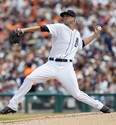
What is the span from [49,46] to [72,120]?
348 inches

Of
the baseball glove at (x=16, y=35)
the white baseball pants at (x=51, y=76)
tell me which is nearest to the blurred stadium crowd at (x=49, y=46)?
the white baseball pants at (x=51, y=76)

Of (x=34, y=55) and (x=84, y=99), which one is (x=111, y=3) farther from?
(x=84, y=99)

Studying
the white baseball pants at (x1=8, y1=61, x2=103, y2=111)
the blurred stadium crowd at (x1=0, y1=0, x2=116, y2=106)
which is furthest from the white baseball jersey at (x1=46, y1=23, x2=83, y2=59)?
the blurred stadium crowd at (x1=0, y1=0, x2=116, y2=106)

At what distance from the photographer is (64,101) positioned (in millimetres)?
14375

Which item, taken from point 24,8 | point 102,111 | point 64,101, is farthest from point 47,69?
point 24,8

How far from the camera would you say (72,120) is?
27.4ft

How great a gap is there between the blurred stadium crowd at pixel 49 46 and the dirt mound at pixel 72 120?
6.37 meters

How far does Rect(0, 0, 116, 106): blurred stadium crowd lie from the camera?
1560 cm

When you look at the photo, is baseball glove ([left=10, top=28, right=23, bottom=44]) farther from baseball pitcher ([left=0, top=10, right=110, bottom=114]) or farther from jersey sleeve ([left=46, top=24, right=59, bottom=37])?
jersey sleeve ([left=46, top=24, right=59, bottom=37])

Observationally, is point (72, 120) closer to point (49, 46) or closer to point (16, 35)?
point (16, 35)

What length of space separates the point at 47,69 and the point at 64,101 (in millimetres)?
5623

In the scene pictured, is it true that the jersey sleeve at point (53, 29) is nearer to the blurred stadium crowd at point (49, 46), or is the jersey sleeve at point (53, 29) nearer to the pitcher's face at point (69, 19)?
the pitcher's face at point (69, 19)

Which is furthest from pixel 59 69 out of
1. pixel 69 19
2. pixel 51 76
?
pixel 69 19

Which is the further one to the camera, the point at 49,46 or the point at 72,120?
the point at 49,46
